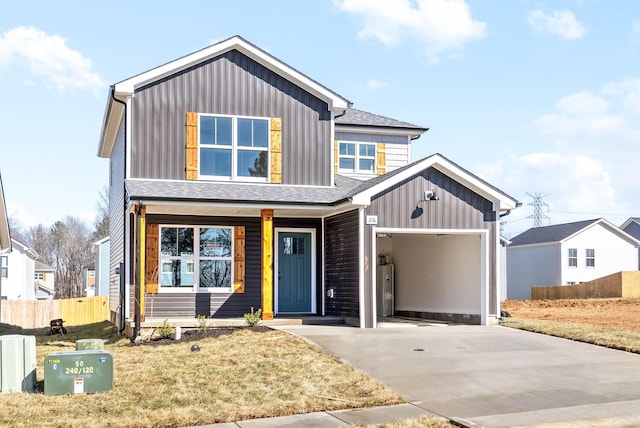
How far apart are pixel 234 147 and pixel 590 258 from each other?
2922 centimetres

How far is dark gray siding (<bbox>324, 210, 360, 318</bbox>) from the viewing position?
17.6 metres

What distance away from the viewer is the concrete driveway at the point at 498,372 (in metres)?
9.05

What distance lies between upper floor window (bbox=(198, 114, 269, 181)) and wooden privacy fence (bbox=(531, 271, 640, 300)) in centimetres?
2449

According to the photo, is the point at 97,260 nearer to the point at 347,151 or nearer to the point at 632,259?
the point at 347,151

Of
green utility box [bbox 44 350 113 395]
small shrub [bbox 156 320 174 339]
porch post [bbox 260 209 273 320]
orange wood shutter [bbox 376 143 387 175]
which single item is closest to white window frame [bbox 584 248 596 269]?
orange wood shutter [bbox 376 143 387 175]

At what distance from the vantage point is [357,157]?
22906 millimetres

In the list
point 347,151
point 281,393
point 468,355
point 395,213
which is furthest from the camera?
point 347,151

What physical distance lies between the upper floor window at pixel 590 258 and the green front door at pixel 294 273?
87.8 feet

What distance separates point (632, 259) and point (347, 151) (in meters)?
26.8

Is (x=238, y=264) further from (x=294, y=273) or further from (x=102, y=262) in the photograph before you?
(x=102, y=262)

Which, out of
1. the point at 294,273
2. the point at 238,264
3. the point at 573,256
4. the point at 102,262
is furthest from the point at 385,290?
the point at 573,256

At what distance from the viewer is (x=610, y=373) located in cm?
1173

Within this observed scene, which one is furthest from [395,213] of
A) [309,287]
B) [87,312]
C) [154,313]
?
[87,312]

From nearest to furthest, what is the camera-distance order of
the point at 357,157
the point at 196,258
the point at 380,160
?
the point at 196,258 < the point at 357,157 < the point at 380,160
